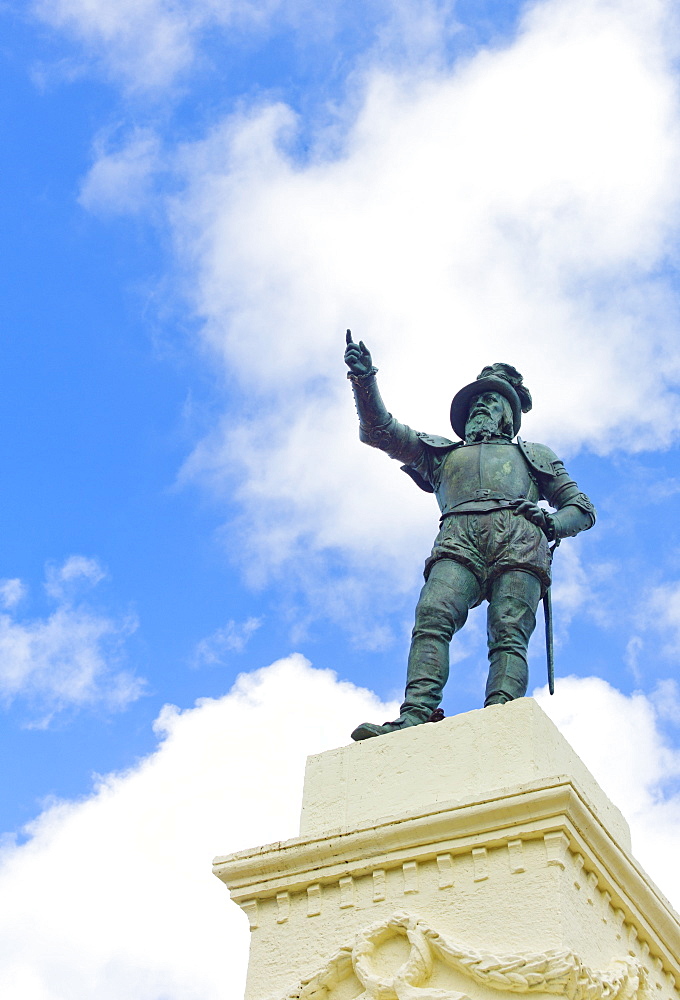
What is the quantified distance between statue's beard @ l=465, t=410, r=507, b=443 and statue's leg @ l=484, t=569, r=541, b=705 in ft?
4.69

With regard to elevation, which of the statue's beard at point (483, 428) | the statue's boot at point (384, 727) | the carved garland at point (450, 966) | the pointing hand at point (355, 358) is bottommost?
the carved garland at point (450, 966)

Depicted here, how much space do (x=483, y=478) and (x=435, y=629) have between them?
4.54 ft

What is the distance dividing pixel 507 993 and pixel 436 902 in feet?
2.21

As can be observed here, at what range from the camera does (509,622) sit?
862 centimetres

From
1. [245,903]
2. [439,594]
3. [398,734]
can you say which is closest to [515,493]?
[439,594]

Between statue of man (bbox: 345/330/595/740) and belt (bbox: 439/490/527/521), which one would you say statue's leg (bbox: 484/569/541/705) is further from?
belt (bbox: 439/490/527/521)

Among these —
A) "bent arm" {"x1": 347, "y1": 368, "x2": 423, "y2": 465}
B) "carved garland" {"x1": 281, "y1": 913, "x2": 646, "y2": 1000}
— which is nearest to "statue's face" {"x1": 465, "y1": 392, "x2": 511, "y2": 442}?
"bent arm" {"x1": 347, "y1": 368, "x2": 423, "y2": 465}

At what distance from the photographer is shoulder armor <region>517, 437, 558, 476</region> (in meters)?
9.65

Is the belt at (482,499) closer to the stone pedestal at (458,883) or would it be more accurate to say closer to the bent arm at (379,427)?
the bent arm at (379,427)

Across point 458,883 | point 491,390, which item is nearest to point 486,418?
point 491,390

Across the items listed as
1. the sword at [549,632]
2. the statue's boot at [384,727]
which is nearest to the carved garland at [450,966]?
the statue's boot at [384,727]

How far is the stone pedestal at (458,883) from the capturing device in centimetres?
657

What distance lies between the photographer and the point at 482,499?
9.18 meters

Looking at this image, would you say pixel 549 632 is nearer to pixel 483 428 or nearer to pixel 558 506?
pixel 558 506
